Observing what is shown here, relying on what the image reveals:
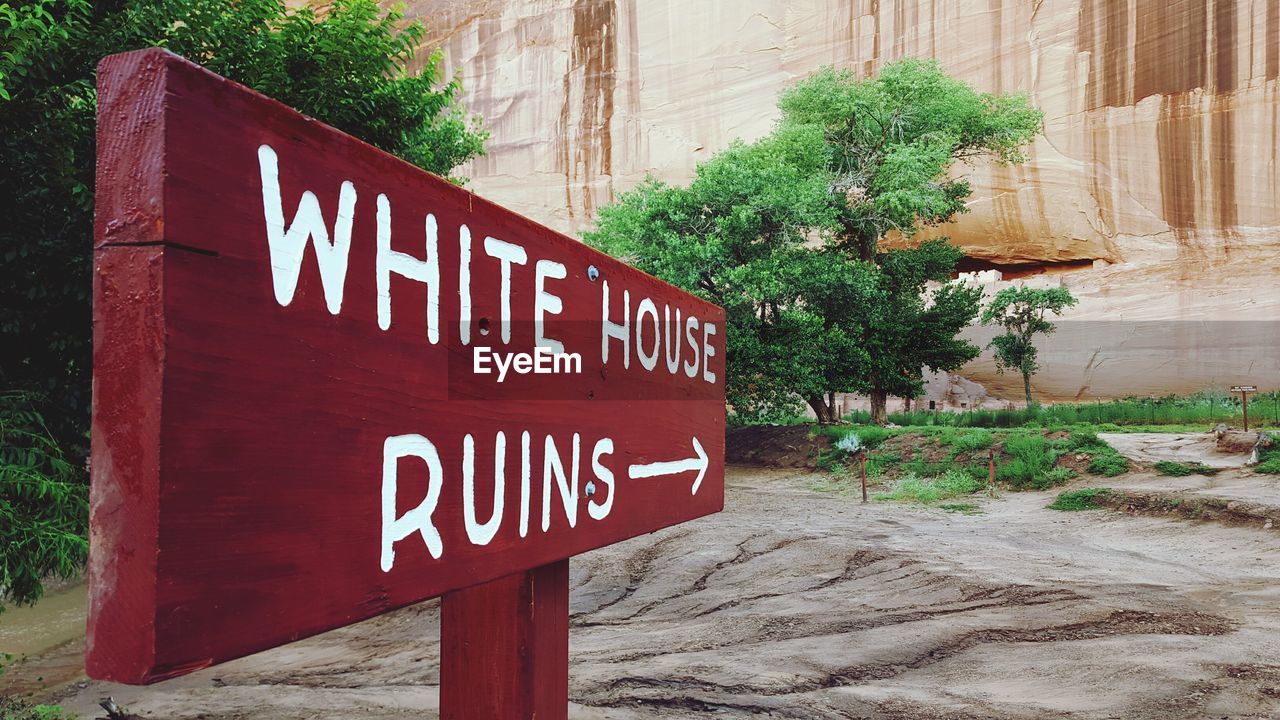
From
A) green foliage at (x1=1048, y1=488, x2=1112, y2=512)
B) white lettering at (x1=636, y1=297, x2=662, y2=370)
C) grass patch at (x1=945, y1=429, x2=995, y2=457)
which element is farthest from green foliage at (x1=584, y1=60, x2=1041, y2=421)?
white lettering at (x1=636, y1=297, x2=662, y2=370)

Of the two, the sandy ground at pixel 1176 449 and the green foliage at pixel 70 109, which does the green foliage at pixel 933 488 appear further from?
the green foliage at pixel 70 109

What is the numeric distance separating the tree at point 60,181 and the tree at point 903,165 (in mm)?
11741

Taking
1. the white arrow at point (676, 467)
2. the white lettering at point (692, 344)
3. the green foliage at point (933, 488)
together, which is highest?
the white lettering at point (692, 344)

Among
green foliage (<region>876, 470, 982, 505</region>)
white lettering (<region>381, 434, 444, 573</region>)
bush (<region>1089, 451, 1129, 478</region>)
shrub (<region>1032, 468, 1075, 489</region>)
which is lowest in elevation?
green foliage (<region>876, 470, 982, 505</region>)

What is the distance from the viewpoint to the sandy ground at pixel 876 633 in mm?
3605

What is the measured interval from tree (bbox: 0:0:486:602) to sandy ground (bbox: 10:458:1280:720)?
1.71 metres

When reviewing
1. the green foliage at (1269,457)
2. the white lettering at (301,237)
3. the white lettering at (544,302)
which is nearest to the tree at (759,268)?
the green foliage at (1269,457)

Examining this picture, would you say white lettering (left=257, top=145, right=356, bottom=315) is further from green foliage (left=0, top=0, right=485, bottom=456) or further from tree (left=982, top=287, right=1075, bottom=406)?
tree (left=982, top=287, right=1075, bottom=406)

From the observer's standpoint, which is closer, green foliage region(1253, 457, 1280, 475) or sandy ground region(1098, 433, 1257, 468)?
green foliage region(1253, 457, 1280, 475)

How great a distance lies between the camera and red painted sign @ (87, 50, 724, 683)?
545mm

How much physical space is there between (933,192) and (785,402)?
247 inches

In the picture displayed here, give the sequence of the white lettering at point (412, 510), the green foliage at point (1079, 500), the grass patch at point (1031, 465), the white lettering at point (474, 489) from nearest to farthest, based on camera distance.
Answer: the white lettering at point (412, 510) → the white lettering at point (474, 489) → the green foliage at point (1079, 500) → the grass patch at point (1031, 465)

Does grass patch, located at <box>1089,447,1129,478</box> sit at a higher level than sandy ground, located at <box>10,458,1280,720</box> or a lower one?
higher

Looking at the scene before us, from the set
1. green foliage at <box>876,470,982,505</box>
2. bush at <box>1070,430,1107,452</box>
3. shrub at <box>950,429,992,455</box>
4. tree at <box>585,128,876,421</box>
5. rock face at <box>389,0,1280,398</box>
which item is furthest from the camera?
rock face at <box>389,0,1280,398</box>
